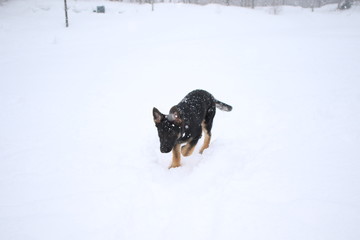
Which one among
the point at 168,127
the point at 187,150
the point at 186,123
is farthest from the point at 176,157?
the point at 168,127

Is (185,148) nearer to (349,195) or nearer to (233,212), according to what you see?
(233,212)

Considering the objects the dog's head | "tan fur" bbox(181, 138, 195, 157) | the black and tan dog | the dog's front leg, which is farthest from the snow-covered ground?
the dog's head

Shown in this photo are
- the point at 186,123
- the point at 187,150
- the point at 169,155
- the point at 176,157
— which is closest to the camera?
the point at 186,123

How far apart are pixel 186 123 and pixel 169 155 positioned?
48.1 inches

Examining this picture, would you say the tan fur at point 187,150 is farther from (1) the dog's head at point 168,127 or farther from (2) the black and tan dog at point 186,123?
(1) the dog's head at point 168,127

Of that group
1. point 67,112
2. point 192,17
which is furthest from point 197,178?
point 192,17

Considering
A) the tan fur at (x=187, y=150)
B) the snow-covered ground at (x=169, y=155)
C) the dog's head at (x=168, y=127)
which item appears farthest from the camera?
the tan fur at (x=187, y=150)

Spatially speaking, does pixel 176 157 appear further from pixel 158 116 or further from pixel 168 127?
pixel 158 116

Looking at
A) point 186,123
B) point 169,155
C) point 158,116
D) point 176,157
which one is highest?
point 158,116

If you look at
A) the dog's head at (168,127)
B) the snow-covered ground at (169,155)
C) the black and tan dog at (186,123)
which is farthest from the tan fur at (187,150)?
the dog's head at (168,127)

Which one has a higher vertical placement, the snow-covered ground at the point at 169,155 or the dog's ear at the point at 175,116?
the dog's ear at the point at 175,116

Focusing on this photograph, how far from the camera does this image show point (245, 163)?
4309 mm

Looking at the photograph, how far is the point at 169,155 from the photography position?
5.28m

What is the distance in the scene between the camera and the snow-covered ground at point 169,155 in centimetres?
318
